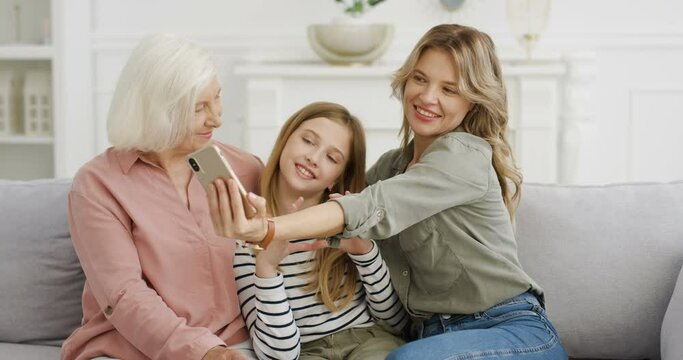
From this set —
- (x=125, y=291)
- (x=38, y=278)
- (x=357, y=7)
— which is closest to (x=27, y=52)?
(x=357, y=7)

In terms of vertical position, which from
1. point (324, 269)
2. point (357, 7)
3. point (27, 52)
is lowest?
point (324, 269)

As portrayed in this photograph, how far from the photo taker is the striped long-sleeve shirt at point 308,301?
192 centimetres

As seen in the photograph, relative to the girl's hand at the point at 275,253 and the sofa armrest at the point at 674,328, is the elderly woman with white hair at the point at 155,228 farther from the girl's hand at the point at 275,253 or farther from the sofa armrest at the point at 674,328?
the sofa armrest at the point at 674,328

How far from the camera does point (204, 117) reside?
192 centimetres

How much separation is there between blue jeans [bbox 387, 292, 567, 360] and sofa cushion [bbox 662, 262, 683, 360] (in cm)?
21

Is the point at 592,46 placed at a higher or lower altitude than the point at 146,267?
higher

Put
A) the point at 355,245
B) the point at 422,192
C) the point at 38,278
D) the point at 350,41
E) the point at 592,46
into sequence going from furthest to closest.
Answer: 1. the point at 592,46
2. the point at 350,41
3. the point at 38,278
4. the point at 355,245
5. the point at 422,192

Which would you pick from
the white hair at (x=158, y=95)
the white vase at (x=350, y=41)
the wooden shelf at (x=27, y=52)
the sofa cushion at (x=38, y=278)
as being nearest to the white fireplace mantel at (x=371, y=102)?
the white vase at (x=350, y=41)

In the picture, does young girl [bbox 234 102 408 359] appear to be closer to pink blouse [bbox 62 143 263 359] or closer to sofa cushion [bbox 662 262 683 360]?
pink blouse [bbox 62 143 263 359]

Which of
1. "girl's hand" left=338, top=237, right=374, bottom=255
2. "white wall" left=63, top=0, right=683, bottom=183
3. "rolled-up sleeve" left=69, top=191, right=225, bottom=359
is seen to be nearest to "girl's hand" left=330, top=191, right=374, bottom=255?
"girl's hand" left=338, top=237, right=374, bottom=255

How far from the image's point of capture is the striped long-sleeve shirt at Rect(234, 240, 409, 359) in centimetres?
192

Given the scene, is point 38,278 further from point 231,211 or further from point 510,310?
point 510,310

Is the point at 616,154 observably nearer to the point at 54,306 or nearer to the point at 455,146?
the point at 455,146

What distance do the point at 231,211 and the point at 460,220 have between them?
1.90 ft
